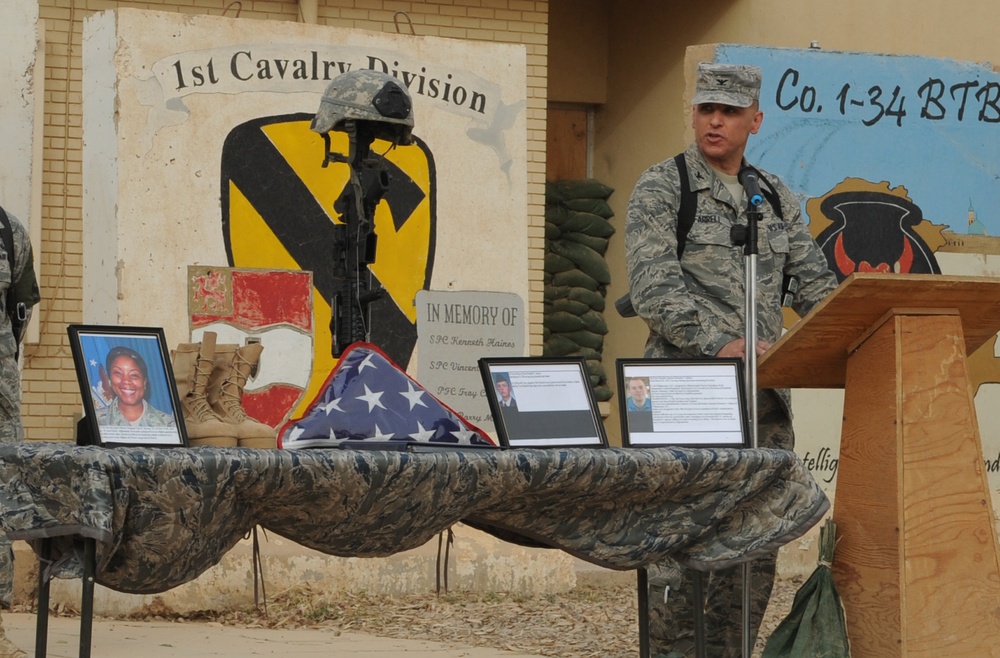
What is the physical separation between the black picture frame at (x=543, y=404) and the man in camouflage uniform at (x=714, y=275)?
81cm

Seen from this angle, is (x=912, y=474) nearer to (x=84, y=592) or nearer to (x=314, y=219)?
(x=84, y=592)

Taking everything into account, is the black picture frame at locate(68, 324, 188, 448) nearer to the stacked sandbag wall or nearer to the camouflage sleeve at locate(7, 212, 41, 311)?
the camouflage sleeve at locate(7, 212, 41, 311)

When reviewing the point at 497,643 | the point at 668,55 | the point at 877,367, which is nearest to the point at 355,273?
the point at 877,367

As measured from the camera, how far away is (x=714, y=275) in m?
5.33

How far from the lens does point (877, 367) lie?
4715 mm

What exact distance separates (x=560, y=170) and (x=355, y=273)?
778cm

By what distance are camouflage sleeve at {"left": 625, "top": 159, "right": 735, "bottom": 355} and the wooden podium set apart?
379 mm

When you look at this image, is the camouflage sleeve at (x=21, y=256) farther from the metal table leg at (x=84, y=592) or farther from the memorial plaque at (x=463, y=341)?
the metal table leg at (x=84, y=592)

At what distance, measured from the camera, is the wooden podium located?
4.50 meters

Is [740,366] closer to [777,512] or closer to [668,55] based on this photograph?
[777,512]

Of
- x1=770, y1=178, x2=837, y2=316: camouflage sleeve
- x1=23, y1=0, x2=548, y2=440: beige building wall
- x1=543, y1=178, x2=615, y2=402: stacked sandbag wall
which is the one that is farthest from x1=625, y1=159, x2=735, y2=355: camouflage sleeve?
x1=543, y1=178, x2=615, y2=402: stacked sandbag wall

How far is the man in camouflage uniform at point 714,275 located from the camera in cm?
512

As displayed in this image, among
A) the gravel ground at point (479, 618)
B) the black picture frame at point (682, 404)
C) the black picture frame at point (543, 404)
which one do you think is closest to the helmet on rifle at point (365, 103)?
the black picture frame at point (543, 404)

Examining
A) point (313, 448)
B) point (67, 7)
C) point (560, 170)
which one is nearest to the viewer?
point (313, 448)
